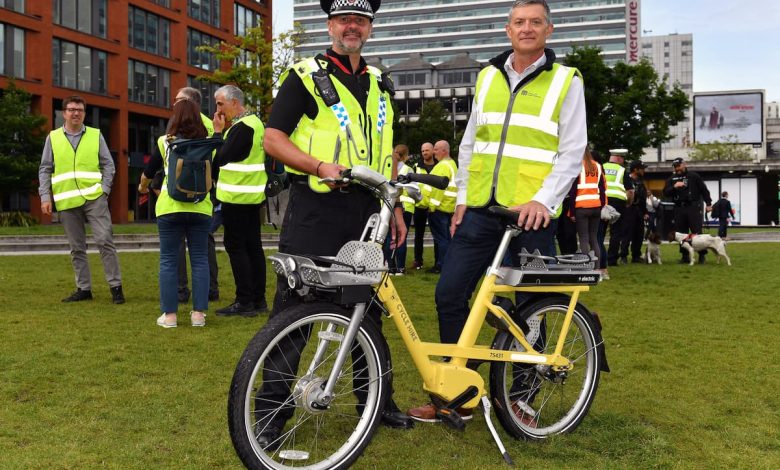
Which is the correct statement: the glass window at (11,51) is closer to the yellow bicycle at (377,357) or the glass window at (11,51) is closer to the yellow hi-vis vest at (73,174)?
the yellow hi-vis vest at (73,174)

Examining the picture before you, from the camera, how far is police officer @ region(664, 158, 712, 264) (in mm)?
15172

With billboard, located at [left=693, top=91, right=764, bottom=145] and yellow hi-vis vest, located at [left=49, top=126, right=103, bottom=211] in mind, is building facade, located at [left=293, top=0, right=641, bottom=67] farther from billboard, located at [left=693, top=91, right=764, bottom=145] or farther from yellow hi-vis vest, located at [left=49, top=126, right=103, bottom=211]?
yellow hi-vis vest, located at [left=49, top=126, right=103, bottom=211]

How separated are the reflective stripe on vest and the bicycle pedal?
307 inches

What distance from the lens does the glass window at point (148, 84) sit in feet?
146

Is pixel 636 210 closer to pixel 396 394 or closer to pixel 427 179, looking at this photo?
pixel 396 394

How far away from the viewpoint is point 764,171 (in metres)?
49.8

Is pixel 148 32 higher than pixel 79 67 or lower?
higher

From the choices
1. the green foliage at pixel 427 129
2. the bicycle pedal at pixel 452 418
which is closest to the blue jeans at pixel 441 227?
the bicycle pedal at pixel 452 418

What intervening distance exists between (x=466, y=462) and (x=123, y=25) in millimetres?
44217

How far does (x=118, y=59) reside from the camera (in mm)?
43000

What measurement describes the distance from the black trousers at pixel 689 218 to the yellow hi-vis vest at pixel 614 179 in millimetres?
2946

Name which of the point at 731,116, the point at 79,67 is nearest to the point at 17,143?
the point at 79,67

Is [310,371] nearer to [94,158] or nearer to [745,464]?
[745,464]

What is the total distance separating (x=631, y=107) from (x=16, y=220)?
32940mm
